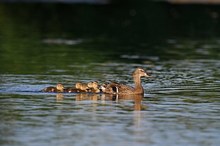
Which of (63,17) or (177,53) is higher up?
(63,17)

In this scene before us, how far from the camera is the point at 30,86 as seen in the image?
78.3ft

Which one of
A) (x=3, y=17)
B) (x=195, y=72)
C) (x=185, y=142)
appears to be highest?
(x=3, y=17)

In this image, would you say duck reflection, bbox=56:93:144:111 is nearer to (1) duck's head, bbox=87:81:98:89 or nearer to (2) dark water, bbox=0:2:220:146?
(2) dark water, bbox=0:2:220:146

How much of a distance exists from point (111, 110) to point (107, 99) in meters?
1.87

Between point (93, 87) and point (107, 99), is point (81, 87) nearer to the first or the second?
point (93, 87)

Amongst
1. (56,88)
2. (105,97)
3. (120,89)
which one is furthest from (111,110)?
(56,88)

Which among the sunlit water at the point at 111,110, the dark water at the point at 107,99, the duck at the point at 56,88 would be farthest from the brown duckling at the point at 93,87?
the duck at the point at 56,88

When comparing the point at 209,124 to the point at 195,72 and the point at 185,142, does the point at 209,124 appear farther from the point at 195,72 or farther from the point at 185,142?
the point at 195,72

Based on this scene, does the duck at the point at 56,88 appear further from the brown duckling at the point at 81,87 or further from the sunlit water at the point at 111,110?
the brown duckling at the point at 81,87

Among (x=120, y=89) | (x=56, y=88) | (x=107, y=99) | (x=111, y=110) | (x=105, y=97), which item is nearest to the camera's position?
(x=111, y=110)

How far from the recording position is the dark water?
1759 cm

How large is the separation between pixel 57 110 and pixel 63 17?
108 ft

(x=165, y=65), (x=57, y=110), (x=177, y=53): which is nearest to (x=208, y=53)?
(x=177, y=53)

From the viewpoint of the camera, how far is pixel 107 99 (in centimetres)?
2225
